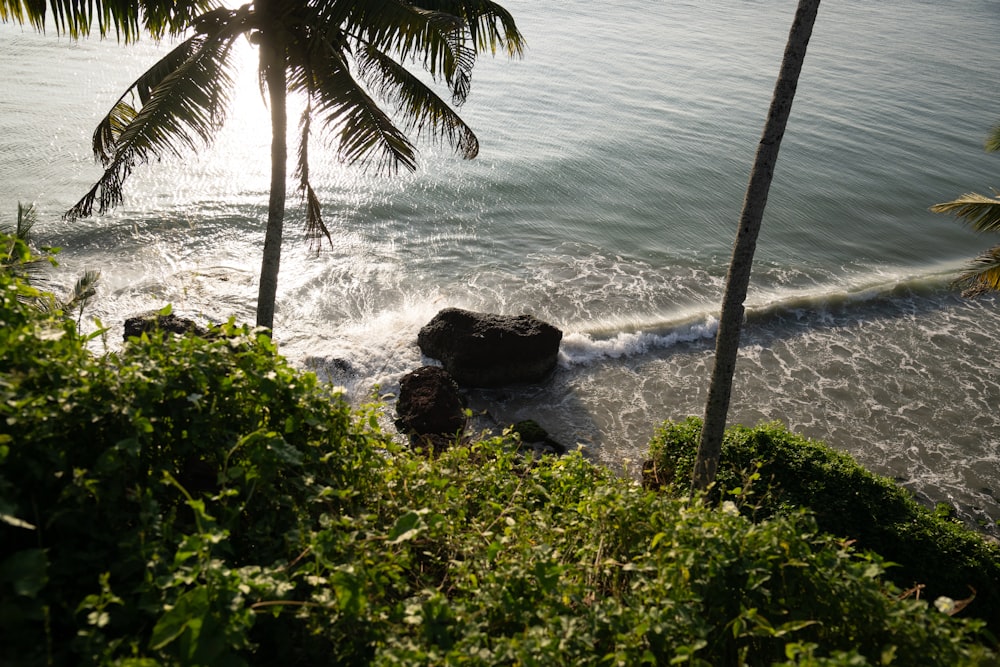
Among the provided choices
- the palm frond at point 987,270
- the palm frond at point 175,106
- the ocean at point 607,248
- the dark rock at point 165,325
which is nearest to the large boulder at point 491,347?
the ocean at point 607,248

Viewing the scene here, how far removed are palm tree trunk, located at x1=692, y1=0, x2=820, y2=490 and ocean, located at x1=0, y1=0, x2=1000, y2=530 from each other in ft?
4.67

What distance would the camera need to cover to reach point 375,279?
52.4ft

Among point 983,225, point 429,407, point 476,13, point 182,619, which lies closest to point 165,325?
point 429,407

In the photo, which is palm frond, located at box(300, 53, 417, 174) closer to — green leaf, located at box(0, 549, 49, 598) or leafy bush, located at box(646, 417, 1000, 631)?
leafy bush, located at box(646, 417, 1000, 631)

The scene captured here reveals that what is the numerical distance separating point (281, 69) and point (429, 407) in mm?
4996

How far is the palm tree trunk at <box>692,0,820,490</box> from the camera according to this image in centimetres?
644

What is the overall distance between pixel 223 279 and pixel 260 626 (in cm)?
1302

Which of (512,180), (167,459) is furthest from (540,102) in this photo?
(167,459)

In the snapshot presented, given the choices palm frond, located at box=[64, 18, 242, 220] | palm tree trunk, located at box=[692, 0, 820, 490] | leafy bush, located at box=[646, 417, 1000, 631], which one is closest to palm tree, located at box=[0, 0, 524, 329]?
palm frond, located at box=[64, 18, 242, 220]

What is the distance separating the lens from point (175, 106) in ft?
24.1

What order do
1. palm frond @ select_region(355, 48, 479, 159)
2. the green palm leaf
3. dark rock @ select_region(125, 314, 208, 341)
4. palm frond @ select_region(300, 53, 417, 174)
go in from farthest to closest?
dark rock @ select_region(125, 314, 208, 341)
palm frond @ select_region(355, 48, 479, 159)
palm frond @ select_region(300, 53, 417, 174)
the green palm leaf

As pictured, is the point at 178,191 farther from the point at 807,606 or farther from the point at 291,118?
the point at 807,606

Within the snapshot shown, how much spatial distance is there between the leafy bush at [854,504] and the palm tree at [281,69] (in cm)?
523

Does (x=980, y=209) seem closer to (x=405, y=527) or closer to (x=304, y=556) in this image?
(x=405, y=527)
